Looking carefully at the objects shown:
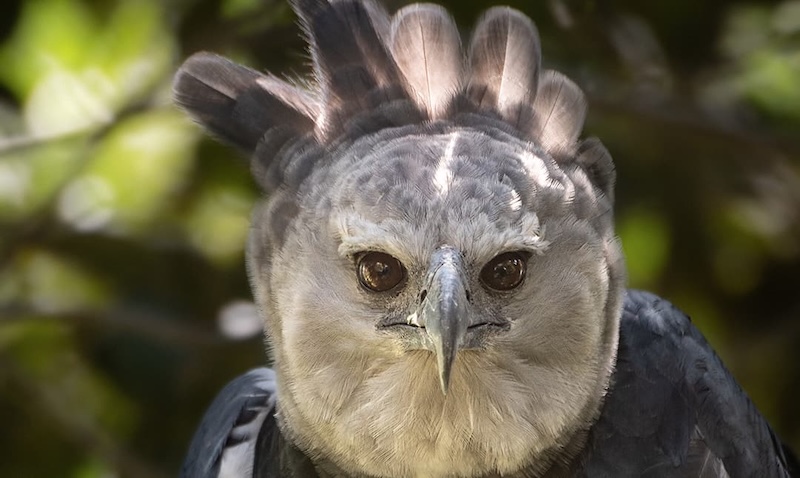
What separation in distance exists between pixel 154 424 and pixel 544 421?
1547mm

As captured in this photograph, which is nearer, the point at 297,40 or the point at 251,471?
the point at 251,471

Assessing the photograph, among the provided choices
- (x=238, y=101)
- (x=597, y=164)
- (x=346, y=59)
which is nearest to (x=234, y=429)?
(x=238, y=101)

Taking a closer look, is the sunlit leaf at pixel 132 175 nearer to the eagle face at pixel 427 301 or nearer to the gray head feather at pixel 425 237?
the gray head feather at pixel 425 237

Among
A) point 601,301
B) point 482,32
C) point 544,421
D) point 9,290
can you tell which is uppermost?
point 482,32

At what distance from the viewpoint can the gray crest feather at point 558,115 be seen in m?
1.98

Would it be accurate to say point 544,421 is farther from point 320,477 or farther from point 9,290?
point 9,290

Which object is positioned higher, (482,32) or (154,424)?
(482,32)

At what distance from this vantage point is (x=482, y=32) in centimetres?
206

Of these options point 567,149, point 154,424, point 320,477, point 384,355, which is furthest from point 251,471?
point 154,424

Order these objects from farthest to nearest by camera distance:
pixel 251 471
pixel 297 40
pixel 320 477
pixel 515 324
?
pixel 297 40 < pixel 251 471 < pixel 320 477 < pixel 515 324

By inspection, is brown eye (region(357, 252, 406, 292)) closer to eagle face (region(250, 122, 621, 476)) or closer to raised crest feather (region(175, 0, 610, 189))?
eagle face (region(250, 122, 621, 476))

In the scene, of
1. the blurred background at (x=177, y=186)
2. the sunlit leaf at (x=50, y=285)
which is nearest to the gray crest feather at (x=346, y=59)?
the blurred background at (x=177, y=186)

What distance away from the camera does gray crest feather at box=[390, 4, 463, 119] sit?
2012mm

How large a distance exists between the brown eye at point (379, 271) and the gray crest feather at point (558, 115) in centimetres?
38
